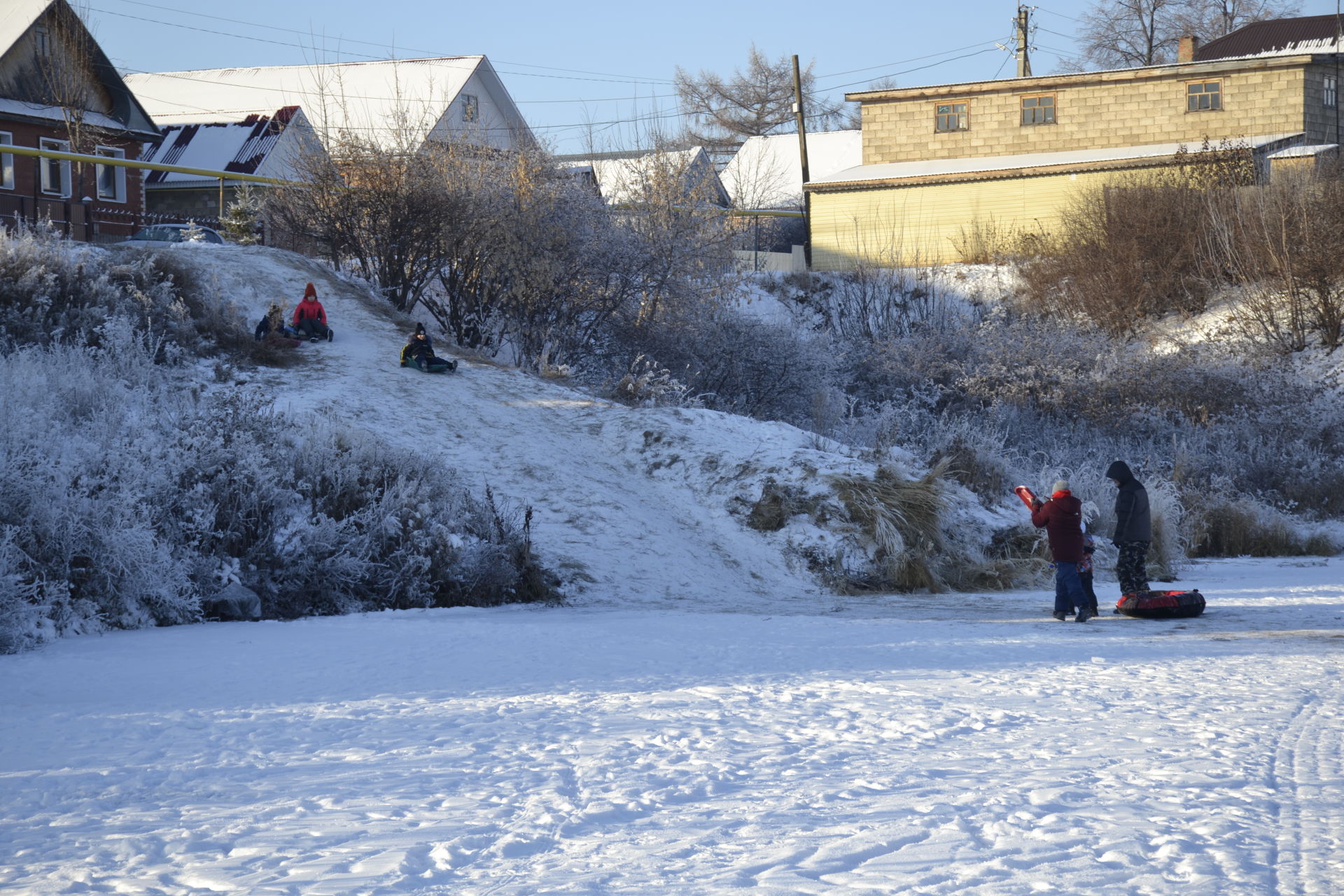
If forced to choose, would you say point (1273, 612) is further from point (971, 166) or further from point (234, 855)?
point (971, 166)

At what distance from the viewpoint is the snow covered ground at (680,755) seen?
13.9 ft

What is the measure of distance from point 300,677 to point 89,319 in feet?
38.8

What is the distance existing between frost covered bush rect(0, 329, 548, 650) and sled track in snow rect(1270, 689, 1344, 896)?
7156 mm

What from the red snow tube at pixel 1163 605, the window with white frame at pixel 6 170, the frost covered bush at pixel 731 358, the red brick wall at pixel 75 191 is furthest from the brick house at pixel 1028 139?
the red snow tube at pixel 1163 605

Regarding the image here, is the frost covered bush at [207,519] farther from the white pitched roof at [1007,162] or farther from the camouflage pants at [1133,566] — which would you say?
the white pitched roof at [1007,162]

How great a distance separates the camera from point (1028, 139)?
3869 centimetres

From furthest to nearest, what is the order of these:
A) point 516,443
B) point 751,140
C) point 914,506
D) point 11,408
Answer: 1. point 751,140
2. point 516,443
3. point 914,506
4. point 11,408

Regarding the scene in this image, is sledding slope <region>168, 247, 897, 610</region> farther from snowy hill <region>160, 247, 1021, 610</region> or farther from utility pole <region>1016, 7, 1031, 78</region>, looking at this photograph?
utility pole <region>1016, 7, 1031, 78</region>

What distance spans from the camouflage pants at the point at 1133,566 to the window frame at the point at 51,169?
3078 centimetres

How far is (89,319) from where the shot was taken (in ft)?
55.6

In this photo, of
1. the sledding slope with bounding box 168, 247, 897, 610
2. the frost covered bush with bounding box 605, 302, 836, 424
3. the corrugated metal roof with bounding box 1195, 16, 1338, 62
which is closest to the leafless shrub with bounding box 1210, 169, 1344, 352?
the frost covered bush with bounding box 605, 302, 836, 424

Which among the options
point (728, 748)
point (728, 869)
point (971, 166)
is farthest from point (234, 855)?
point (971, 166)

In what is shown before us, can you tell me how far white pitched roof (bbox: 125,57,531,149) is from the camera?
43.4 m

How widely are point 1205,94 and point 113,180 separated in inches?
1309
